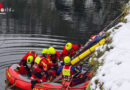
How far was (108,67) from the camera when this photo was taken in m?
4.47

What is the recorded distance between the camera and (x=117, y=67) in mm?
4219

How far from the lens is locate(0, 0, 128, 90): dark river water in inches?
667

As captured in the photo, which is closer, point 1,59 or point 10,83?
point 10,83

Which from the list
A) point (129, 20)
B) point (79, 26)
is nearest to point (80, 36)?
point (79, 26)

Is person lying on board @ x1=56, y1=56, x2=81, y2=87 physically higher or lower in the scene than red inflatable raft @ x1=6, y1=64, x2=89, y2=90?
higher

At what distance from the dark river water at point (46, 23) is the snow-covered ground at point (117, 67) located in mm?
7644

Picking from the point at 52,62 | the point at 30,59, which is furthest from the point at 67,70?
the point at 30,59

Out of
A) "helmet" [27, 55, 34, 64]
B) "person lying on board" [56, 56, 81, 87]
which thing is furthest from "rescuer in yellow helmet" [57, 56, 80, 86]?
"helmet" [27, 55, 34, 64]

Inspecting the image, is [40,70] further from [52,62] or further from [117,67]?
[117,67]

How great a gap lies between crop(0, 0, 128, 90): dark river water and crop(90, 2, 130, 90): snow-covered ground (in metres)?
7.64

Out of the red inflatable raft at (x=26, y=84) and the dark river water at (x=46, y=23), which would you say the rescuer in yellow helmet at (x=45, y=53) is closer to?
the red inflatable raft at (x=26, y=84)

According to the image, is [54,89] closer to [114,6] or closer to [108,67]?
[108,67]

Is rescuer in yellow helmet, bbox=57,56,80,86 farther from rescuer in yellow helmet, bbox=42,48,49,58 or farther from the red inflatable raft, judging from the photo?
rescuer in yellow helmet, bbox=42,48,49,58

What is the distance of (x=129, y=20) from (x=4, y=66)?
984cm
